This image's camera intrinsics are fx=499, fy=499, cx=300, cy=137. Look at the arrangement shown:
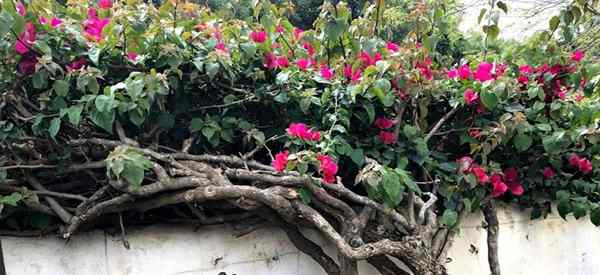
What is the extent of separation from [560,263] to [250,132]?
2.20m

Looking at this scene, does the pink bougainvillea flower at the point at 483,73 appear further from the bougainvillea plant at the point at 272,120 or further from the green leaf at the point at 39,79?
the green leaf at the point at 39,79

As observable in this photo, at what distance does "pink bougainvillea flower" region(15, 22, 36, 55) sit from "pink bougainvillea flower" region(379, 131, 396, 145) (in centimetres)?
130

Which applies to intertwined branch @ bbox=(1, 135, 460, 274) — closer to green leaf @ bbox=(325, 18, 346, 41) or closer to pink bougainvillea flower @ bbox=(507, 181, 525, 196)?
green leaf @ bbox=(325, 18, 346, 41)

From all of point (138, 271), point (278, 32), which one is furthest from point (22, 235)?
point (278, 32)

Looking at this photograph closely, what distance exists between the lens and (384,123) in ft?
6.76

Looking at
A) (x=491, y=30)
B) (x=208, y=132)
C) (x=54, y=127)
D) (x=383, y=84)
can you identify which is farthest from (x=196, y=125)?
(x=491, y=30)

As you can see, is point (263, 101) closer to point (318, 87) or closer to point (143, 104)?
point (318, 87)

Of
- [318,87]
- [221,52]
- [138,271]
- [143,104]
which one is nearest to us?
[143,104]

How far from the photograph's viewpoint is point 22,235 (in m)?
1.74

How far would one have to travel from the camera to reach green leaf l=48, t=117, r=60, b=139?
1553 mm

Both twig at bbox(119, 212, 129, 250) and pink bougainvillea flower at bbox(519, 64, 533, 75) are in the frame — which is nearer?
twig at bbox(119, 212, 129, 250)

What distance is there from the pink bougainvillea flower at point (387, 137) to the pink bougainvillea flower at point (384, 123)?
0.08 feet

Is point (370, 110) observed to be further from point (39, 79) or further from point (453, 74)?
point (39, 79)

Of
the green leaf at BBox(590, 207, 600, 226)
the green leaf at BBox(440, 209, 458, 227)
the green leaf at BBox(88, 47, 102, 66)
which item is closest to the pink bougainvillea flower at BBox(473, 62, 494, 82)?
the green leaf at BBox(440, 209, 458, 227)
